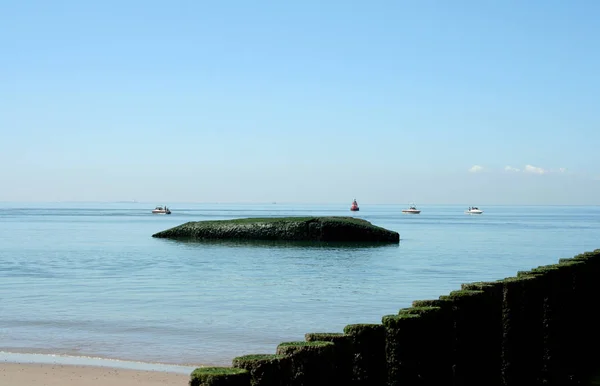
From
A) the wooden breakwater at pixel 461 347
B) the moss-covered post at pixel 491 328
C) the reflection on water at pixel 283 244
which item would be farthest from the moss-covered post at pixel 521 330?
the reflection on water at pixel 283 244

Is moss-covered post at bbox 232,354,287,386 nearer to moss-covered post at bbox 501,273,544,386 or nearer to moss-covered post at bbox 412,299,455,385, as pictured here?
moss-covered post at bbox 412,299,455,385

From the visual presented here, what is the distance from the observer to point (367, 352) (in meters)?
8.98

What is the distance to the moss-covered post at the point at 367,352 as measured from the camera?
888 centimetres

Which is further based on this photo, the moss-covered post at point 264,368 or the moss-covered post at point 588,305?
the moss-covered post at point 588,305

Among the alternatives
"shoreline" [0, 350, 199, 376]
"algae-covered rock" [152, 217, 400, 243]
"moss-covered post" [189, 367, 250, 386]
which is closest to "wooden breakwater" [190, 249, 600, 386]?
"moss-covered post" [189, 367, 250, 386]

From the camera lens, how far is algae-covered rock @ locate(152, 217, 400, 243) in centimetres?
7319

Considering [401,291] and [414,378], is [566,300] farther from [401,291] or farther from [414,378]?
[401,291]

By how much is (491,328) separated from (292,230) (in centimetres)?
6309

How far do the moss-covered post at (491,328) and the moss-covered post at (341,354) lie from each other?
3.41m

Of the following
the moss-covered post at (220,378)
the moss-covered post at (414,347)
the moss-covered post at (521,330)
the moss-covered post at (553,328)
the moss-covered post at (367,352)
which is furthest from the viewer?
the moss-covered post at (553,328)

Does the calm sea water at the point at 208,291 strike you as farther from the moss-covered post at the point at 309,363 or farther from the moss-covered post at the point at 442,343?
the moss-covered post at the point at 309,363

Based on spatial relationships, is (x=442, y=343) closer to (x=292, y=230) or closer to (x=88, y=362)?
(x=88, y=362)

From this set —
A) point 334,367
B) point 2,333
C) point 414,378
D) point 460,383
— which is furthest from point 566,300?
point 2,333

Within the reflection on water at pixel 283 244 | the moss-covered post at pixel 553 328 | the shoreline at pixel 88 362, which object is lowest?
the shoreline at pixel 88 362
